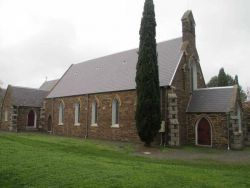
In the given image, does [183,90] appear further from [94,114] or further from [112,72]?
[94,114]

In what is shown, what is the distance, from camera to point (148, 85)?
873 inches

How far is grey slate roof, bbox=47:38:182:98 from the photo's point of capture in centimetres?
2647

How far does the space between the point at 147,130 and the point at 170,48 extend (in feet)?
33.6

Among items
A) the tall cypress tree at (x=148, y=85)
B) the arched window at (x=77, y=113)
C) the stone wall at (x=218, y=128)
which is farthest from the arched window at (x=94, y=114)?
the stone wall at (x=218, y=128)

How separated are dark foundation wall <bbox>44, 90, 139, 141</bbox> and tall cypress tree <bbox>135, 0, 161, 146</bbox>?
344 cm

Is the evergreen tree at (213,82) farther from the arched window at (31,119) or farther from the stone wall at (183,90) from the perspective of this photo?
the arched window at (31,119)

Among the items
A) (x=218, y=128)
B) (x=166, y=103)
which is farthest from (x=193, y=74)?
(x=218, y=128)

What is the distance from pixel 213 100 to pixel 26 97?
2838 cm

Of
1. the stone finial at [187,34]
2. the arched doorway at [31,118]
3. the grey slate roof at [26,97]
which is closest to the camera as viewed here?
the stone finial at [187,34]

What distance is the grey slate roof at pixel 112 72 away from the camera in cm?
2647

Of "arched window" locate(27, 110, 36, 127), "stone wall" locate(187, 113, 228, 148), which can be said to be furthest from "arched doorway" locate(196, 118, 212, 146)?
"arched window" locate(27, 110, 36, 127)

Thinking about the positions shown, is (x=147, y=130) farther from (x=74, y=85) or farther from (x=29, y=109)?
(x=29, y=109)

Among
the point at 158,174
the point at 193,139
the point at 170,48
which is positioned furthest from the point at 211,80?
the point at 158,174

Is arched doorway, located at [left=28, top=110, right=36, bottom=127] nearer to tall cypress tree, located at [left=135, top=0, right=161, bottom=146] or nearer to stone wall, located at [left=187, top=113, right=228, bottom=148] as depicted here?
tall cypress tree, located at [left=135, top=0, right=161, bottom=146]
